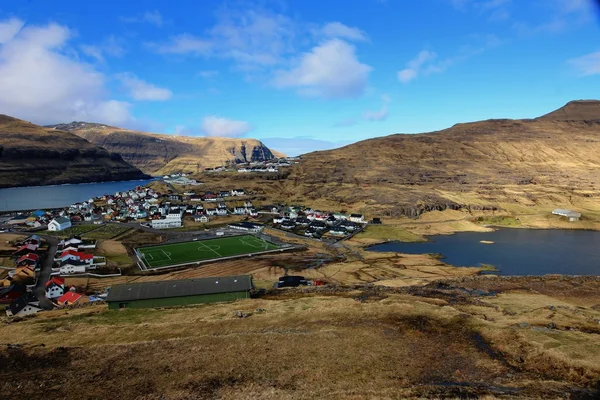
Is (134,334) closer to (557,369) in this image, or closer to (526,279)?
(557,369)

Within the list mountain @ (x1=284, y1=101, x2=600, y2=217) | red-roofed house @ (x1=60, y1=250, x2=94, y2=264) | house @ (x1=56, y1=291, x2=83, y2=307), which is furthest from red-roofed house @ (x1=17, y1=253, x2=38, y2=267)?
mountain @ (x1=284, y1=101, x2=600, y2=217)

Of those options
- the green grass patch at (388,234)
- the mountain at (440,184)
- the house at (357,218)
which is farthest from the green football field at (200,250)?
the mountain at (440,184)

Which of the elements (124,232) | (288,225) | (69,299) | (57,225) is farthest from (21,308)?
(288,225)

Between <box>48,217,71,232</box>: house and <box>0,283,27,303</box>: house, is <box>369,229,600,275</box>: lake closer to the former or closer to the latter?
<box>0,283,27,303</box>: house

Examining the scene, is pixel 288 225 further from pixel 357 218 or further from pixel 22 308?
pixel 22 308

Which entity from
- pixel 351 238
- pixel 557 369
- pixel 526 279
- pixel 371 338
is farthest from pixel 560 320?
pixel 351 238
